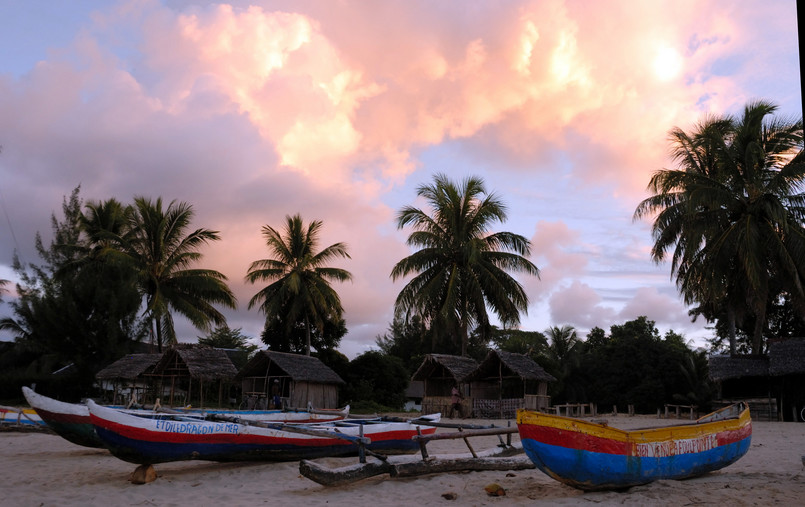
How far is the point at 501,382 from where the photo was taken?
79.4 ft

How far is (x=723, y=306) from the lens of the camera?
25219 millimetres

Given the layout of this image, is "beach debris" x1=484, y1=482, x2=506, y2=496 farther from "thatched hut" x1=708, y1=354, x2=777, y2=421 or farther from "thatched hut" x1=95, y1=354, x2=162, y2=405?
"thatched hut" x1=95, y1=354, x2=162, y2=405

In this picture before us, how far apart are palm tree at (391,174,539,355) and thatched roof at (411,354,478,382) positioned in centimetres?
144

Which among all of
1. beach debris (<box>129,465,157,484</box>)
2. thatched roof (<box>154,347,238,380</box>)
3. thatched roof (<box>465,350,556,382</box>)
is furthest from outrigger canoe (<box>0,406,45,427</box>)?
thatched roof (<box>465,350,556,382</box>)

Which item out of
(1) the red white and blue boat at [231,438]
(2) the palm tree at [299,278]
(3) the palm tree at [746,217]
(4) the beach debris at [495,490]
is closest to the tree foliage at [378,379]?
(2) the palm tree at [299,278]

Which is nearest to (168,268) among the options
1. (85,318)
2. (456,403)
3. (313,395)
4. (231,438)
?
(85,318)

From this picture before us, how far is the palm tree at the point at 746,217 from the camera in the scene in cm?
2097

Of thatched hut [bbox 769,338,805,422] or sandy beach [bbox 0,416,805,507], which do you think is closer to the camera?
sandy beach [bbox 0,416,805,507]

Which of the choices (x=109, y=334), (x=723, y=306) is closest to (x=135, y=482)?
(x=109, y=334)

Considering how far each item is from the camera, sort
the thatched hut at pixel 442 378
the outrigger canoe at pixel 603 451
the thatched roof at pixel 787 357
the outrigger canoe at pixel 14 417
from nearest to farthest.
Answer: the outrigger canoe at pixel 603 451, the outrigger canoe at pixel 14 417, the thatched roof at pixel 787 357, the thatched hut at pixel 442 378

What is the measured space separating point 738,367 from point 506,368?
7929 mm

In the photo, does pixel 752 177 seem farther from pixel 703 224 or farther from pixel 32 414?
pixel 32 414

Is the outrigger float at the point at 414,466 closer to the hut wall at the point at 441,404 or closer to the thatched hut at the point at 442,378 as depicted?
the hut wall at the point at 441,404

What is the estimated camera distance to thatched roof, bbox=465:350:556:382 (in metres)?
23.8
